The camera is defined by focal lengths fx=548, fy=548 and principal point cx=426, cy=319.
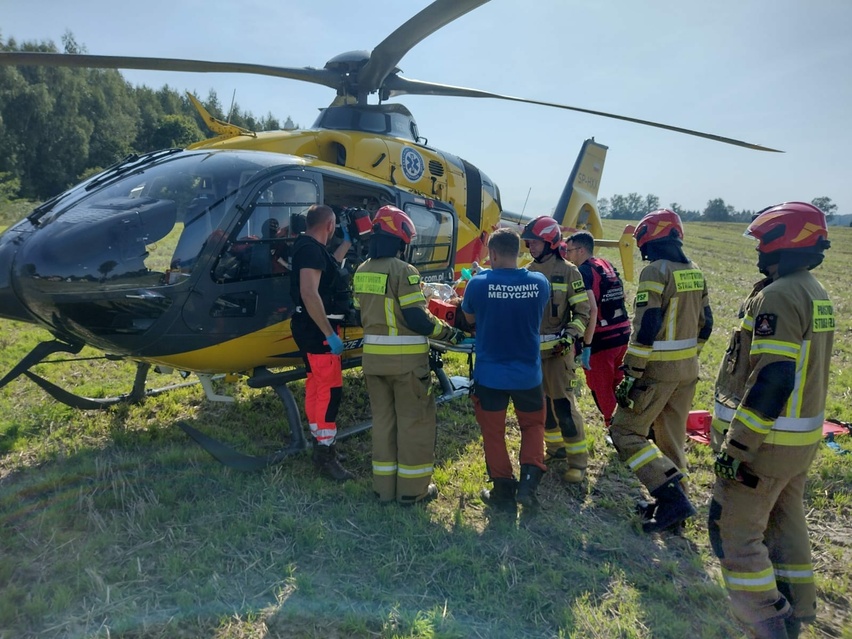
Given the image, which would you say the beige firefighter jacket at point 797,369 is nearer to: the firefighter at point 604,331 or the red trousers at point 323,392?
the firefighter at point 604,331

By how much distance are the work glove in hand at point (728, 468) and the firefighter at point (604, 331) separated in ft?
6.50

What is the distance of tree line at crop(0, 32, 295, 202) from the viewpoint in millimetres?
37156

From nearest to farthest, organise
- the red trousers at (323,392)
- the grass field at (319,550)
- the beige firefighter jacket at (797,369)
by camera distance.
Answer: the beige firefighter jacket at (797,369) → the grass field at (319,550) → the red trousers at (323,392)

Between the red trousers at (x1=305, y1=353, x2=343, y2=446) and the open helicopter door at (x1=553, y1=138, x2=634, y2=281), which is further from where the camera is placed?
the open helicopter door at (x1=553, y1=138, x2=634, y2=281)

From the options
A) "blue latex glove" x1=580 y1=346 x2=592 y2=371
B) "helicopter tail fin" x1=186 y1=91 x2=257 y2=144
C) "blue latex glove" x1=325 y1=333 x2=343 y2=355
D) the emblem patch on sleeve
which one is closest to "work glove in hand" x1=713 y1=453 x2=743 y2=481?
the emblem patch on sleeve

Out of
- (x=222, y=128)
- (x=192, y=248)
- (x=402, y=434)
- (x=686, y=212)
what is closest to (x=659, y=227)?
(x=402, y=434)

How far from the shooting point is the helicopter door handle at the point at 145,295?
3.56 m

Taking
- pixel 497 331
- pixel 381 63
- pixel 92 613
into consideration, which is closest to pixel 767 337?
pixel 497 331

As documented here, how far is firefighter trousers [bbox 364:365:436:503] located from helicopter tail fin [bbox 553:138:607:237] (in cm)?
657

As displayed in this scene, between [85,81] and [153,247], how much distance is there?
168 feet

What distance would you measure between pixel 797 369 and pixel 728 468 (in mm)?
574

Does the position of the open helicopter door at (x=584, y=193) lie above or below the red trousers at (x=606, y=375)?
above

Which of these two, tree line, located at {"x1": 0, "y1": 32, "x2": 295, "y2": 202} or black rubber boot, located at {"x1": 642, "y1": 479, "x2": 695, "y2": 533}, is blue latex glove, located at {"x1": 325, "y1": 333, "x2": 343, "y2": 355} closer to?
black rubber boot, located at {"x1": 642, "y1": 479, "x2": 695, "y2": 533}

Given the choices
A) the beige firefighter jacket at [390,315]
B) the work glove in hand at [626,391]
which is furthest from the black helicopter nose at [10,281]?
the work glove in hand at [626,391]
